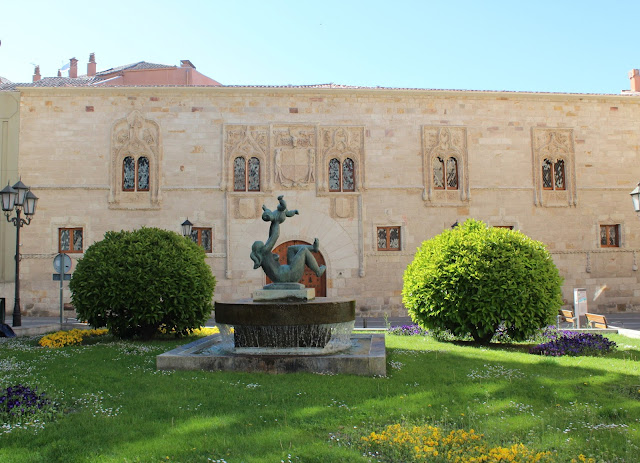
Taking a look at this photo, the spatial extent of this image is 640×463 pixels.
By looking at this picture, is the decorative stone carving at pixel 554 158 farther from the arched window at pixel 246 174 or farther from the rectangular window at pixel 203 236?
the rectangular window at pixel 203 236

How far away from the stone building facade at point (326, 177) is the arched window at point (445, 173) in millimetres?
57

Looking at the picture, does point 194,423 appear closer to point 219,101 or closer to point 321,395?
point 321,395

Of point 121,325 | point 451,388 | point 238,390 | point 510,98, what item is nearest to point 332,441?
point 238,390

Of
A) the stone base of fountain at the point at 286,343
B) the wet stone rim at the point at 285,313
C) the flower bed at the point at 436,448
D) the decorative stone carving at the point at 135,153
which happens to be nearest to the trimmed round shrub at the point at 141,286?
the stone base of fountain at the point at 286,343

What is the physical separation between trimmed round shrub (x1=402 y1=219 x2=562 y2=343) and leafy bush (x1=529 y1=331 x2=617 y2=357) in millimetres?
568

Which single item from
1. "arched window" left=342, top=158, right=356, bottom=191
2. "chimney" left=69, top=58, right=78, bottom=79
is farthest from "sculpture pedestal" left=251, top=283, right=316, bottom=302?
"chimney" left=69, top=58, right=78, bottom=79

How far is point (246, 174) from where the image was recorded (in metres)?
20.0

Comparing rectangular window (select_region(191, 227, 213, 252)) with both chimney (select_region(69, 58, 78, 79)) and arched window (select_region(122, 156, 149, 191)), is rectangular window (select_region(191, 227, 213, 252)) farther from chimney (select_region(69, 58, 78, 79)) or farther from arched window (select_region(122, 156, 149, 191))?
chimney (select_region(69, 58, 78, 79))

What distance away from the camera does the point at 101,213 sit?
64.6 ft

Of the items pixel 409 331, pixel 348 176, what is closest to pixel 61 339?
pixel 409 331

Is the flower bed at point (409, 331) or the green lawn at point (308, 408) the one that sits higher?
the green lawn at point (308, 408)

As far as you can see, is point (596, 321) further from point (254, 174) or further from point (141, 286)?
point (254, 174)

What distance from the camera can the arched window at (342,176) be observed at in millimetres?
20219

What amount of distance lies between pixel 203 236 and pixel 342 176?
5.58 metres
